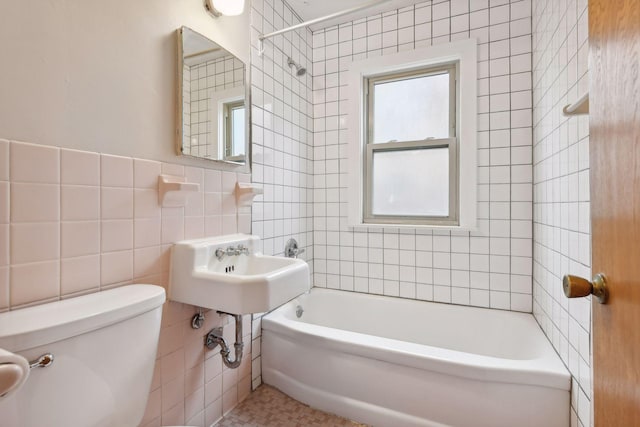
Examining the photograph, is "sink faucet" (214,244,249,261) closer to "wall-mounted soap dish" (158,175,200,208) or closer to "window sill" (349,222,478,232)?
"wall-mounted soap dish" (158,175,200,208)

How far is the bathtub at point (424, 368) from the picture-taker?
4.07 feet

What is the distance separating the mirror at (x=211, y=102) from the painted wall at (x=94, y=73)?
44 millimetres

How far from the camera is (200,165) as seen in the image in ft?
4.53

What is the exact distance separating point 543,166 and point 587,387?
105 cm

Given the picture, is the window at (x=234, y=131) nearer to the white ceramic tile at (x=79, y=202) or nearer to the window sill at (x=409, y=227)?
the white ceramic tile at (x=79, y=202)

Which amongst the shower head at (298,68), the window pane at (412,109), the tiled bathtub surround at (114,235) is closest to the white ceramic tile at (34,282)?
the tiled bathtub surround at (114,235)

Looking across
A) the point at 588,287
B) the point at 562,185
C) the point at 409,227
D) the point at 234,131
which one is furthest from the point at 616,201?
the point at 409,227

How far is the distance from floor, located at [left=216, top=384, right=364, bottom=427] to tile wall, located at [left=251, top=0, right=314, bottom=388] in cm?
15

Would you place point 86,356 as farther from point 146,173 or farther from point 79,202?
point 146,173

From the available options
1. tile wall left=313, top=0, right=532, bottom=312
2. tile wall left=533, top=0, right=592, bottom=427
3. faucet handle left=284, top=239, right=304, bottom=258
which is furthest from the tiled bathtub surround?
tile wall left=533, top=0, right=592, bottom=427

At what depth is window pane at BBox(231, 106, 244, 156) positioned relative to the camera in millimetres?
1570

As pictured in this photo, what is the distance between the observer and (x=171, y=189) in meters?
1.17

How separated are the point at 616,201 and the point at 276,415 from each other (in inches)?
64.4

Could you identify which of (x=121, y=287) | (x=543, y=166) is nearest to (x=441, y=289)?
(x=543, y=166)
